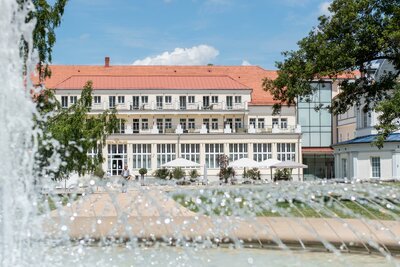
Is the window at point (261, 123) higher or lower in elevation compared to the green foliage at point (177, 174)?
higher

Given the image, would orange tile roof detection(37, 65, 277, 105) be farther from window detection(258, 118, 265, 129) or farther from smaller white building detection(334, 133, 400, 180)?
smaller white building detection(334, 133, 400, 180)

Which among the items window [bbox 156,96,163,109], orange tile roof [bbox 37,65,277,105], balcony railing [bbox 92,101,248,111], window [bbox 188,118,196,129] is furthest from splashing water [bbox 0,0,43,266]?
orange tile roof [bbox 37,65,277,105]

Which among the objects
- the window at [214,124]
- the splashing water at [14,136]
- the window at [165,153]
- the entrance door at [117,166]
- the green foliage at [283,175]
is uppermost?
the window at [214,124]

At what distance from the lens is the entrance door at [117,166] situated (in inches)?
2504

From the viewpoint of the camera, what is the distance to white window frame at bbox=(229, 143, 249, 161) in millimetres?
64688

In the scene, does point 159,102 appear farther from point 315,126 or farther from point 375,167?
point 375,167

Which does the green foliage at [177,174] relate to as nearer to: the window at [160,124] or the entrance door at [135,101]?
the window at [160,124]

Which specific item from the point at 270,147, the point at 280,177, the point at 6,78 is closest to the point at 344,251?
the point at 6,78

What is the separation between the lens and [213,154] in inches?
2554

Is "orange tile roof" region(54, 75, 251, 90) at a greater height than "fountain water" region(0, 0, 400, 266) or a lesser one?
greater

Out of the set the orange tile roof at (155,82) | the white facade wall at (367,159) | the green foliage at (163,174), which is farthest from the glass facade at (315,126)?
the green foliage at (163,174)

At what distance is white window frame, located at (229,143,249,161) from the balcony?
4.31ft

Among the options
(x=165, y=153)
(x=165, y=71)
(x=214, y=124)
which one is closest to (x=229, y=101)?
(x=214, y=124)

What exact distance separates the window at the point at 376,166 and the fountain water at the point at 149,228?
37.1m
